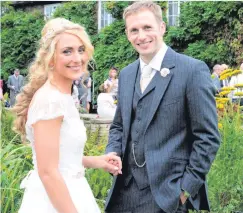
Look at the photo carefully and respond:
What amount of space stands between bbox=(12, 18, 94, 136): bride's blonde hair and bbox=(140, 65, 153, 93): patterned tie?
374 mm

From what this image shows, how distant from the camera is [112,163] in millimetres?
3410

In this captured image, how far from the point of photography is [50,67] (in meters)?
3.12

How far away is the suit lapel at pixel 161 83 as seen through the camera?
3260mm

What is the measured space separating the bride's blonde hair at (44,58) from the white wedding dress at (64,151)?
0.21 ft

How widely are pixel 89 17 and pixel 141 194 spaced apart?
807 inches

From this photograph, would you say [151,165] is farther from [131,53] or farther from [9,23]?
[9,23]

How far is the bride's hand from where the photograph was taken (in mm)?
3377

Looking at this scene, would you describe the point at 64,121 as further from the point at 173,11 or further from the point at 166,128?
the point at 173,11

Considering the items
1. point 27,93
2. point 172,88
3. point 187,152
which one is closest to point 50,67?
point 27,93

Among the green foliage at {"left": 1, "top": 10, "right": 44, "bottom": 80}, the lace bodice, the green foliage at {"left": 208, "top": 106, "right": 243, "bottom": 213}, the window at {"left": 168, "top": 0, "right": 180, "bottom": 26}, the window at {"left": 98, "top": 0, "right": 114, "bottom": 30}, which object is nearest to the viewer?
the lace bodice

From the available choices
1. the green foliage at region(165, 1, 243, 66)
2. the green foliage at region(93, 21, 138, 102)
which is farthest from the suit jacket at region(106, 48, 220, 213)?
the green foliage at region(93, 21, 138, 102)

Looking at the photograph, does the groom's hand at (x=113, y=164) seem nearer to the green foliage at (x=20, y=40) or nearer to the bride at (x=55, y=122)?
the bride at (x=55, y=122)

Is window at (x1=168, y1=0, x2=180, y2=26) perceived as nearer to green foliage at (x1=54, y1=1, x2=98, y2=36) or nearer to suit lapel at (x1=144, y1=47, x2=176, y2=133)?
green foliage at (x1=54, y1=1, x2=98, y2=36)

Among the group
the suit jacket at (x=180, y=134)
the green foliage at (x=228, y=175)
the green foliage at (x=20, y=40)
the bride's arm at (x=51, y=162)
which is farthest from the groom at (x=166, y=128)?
the green foliage at (x=20, y=40)
